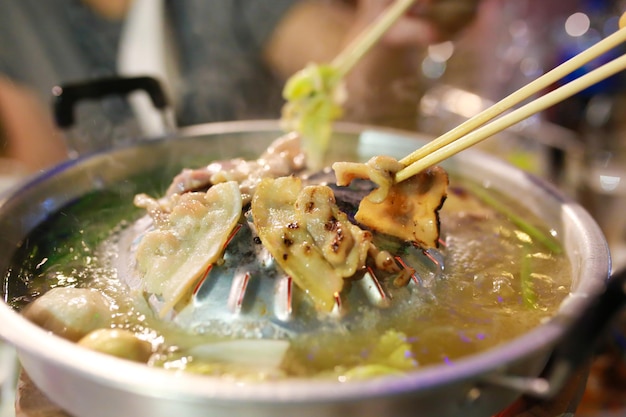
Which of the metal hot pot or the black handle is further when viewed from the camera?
the black handle

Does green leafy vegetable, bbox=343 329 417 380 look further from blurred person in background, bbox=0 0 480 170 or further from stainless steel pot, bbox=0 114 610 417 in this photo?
blurred person in background, bbox=0 0 480 170

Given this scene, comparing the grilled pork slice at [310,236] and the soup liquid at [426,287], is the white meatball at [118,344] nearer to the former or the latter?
the soup liquid at [426,287]

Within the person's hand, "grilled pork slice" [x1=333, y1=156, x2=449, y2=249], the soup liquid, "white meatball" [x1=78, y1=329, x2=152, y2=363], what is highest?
the person's hand

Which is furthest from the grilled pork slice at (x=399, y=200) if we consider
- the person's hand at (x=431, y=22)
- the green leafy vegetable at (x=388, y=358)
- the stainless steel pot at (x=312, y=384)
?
the person's hand at (x=431, y=22)

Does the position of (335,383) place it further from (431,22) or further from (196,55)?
(196,55)

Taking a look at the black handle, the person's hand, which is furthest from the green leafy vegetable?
the person's hand

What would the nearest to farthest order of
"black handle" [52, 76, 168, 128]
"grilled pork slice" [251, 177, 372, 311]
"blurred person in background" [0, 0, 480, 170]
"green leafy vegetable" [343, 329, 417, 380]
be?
1. "green leafy vegetable" [343, 329, 417, 380]
2. "grilled pork slice" [251, 177, 372, 311]
3. "black handle" [52, 76, 168, 128]
4. "blurred person in background" [0, 0, 480, 170]

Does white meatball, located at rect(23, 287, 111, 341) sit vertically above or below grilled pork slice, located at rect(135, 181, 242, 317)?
below
